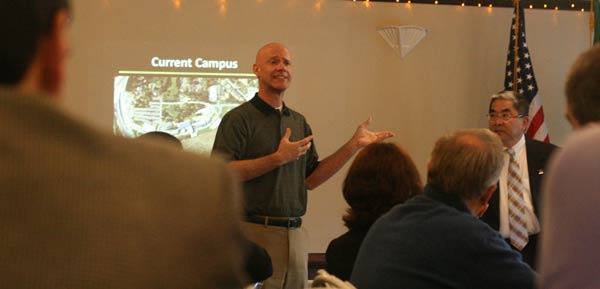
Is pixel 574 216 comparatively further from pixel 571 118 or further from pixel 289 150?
pixel 289 150

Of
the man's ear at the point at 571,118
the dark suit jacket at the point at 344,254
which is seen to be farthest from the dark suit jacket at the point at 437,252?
the man's ear at the point at 571,118

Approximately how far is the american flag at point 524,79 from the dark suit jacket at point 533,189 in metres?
2.27

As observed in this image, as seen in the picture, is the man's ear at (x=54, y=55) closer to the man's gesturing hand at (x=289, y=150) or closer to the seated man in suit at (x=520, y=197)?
the man's gesturing hand at (x=289, y=150)

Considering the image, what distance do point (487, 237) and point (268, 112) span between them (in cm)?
191

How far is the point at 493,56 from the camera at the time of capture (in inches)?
265

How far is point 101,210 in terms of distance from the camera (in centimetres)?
74

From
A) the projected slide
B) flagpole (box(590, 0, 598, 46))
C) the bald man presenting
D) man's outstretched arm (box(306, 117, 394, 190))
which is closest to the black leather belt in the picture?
the bald man presenting

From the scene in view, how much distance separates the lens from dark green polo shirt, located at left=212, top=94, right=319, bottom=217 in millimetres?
3598

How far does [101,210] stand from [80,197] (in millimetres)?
23

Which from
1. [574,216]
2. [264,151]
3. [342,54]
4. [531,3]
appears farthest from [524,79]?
[574,216]

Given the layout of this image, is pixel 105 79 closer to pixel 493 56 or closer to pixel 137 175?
pixel 493 56

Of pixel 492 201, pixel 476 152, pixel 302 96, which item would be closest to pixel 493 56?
pixel 302 96

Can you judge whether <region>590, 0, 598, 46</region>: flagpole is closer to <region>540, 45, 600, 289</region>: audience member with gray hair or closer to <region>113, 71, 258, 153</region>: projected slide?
<region>113, 71, 258, 153</region>: projected slide

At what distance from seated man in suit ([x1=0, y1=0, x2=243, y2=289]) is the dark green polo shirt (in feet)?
9.08
